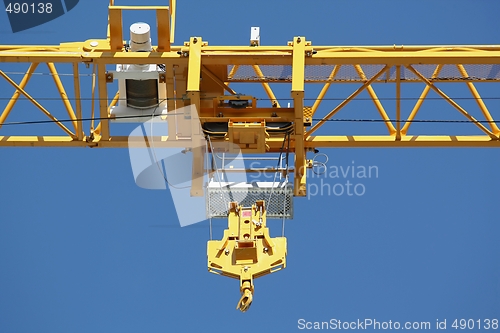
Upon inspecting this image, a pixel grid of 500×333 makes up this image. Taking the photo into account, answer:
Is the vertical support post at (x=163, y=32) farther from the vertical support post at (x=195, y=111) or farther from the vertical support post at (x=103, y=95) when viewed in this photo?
the vertical support post at (x=103, y=95)

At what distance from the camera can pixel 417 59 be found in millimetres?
38062

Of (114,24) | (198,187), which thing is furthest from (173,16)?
(198,187)

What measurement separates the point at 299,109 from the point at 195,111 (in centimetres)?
225

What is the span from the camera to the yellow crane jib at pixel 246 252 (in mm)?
34688

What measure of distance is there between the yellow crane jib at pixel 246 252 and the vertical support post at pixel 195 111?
114 inches

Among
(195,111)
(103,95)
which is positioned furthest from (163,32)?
(195,111)

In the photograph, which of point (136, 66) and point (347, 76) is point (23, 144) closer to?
point (136, 66)

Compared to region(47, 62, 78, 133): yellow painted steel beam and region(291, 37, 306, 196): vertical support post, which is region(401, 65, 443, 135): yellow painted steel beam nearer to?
region(291, 37, 306, 196): vertical support post

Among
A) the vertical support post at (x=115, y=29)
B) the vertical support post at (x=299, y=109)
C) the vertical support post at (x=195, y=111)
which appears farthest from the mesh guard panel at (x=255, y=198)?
the vertical support post at (x=115, y=29)

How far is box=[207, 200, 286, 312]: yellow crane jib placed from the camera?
34.7 meters

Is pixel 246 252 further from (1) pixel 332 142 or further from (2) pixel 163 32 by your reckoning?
(2) pixel 163 32

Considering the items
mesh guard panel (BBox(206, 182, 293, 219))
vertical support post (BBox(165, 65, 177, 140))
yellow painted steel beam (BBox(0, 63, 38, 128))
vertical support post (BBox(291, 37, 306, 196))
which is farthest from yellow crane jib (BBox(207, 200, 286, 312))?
yellow painted steel beam (BBox(0, 63, 38, 128))

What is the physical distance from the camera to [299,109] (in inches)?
1479

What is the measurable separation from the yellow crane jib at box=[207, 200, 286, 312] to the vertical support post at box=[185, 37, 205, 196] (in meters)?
2.90
